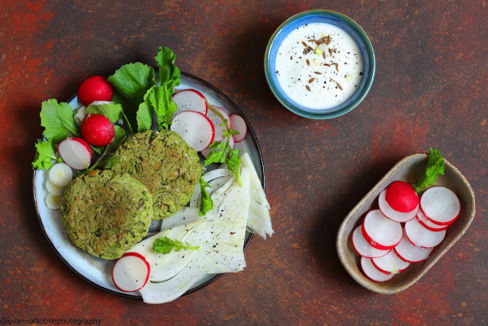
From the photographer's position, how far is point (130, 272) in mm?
2615

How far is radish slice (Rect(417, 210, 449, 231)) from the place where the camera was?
2.87 metres

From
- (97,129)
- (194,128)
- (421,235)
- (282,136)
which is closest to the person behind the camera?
(97,129)

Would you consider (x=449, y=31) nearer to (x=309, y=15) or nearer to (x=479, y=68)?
(x=479, y=68)

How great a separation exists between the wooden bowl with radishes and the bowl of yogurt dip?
593 millimetres

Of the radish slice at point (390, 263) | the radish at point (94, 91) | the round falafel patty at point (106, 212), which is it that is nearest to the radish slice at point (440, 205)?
the radish slice at point (390, 263)

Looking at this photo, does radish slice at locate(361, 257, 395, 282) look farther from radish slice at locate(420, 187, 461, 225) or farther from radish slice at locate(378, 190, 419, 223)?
radish slice at locate(420, 187, 461, 225)

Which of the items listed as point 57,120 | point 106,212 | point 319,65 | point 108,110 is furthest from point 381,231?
point 57,120

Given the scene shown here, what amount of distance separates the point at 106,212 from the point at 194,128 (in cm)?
71

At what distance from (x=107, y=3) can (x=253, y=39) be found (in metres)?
1.00

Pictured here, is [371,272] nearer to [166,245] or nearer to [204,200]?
[204,200]

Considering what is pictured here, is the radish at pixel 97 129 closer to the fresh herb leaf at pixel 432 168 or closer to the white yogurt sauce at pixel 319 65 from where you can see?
the white yogurt sauce at pixel 319 65

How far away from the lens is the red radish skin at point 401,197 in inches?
110

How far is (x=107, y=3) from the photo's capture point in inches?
117

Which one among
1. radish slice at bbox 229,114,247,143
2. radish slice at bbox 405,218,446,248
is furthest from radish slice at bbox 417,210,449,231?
radish slice at bbox 229,114,247,143
